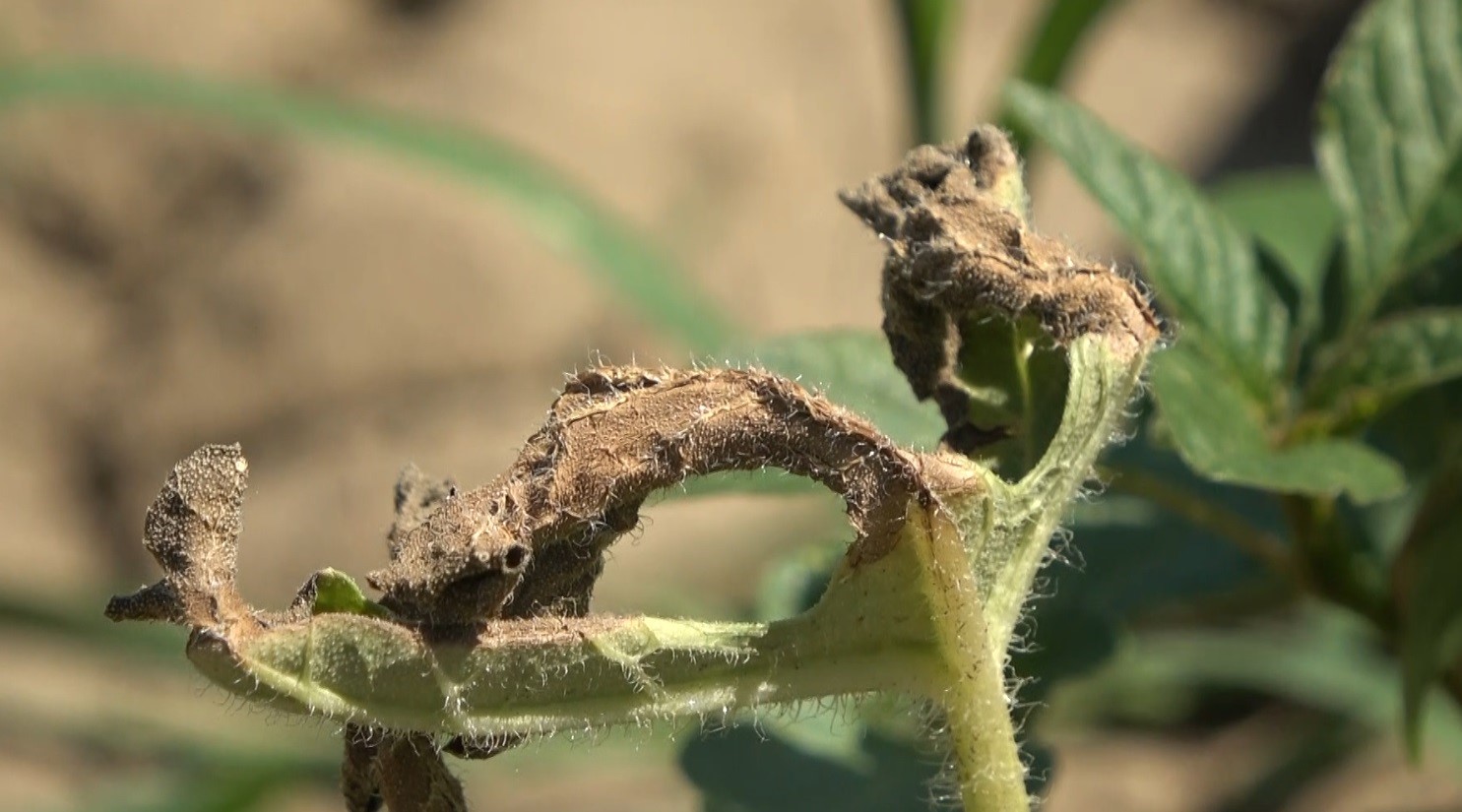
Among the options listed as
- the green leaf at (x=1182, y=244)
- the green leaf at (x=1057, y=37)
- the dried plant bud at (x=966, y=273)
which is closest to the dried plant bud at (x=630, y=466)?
the dried plant bud at (x=966, y=273)

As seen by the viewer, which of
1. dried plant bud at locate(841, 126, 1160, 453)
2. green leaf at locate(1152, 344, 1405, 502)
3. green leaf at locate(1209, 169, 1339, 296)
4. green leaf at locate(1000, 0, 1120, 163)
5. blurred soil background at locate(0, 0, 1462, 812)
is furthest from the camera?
blurred soil background at locate(0, 0, 1462, 812)

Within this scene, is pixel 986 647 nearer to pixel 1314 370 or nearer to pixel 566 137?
pixel 1314 370

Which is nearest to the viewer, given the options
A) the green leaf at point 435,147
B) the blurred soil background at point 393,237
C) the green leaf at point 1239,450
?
the green leaf at point 1239,450

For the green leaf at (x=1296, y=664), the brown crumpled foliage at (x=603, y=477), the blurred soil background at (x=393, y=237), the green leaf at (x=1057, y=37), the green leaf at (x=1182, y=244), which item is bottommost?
the brown crumpled foliage at (x=603, y=477)

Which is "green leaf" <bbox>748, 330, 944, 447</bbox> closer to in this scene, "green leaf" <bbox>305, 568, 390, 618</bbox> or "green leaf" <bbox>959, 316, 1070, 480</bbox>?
"green leaf" <bbox>959, 316, 1070, 480</bbox>

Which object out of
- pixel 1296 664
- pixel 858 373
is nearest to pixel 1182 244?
pixel 858 373

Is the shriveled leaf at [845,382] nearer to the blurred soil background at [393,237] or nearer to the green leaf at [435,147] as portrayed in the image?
the green leaf at [435,147]

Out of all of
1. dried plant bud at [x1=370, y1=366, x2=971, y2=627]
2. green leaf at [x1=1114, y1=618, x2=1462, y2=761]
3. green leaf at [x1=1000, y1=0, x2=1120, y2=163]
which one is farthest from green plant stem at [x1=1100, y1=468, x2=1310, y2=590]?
green leaf at [x1=1114, y1=618, x2=1462, y2=761]

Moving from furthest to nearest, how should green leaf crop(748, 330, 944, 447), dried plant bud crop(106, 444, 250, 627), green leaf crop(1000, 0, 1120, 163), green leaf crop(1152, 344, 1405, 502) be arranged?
1. green leaf crop(1000, 0, 1120, 163)
2. green leaf crop(748, 330, 944, 447)
3. green leaf crop(1152, 344, 1405, 502)
4. dried plant bud crop(106, 444, 250, 627)
